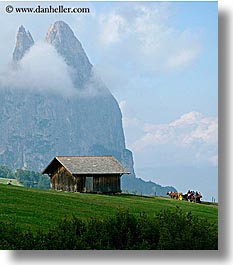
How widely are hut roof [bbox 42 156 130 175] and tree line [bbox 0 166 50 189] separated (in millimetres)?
68

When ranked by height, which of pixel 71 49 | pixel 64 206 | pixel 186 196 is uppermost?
pixel 71 49

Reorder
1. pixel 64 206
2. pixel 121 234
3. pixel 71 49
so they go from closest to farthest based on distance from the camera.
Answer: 1. pixel 121 234
2. pixel 64 206
3. pixel 71 49

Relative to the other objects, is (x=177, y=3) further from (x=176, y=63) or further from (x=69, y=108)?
(x=69, y=108)

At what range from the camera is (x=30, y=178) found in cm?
639

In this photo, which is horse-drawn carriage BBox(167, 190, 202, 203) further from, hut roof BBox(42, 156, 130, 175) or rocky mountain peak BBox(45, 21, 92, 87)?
rocky mountain peak BBox(45, 21, 92, 87)

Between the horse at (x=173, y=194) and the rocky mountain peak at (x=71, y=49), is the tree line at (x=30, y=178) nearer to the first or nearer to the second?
the rocky mountain peak at (x=71, y=49)

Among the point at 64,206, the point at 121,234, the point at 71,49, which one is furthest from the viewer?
the point at 71,49

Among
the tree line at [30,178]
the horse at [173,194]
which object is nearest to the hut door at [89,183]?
the tree line at [30,178]

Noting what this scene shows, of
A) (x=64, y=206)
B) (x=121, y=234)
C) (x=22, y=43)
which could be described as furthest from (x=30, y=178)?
(x=22, y=43)

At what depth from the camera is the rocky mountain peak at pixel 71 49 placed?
623 cm

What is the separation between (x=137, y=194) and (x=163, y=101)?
2.64 ft

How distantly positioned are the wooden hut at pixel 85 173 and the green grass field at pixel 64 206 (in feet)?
0.22

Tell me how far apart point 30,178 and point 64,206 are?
15.9 inches

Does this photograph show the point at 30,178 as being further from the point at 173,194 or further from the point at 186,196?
the point at 186,196
